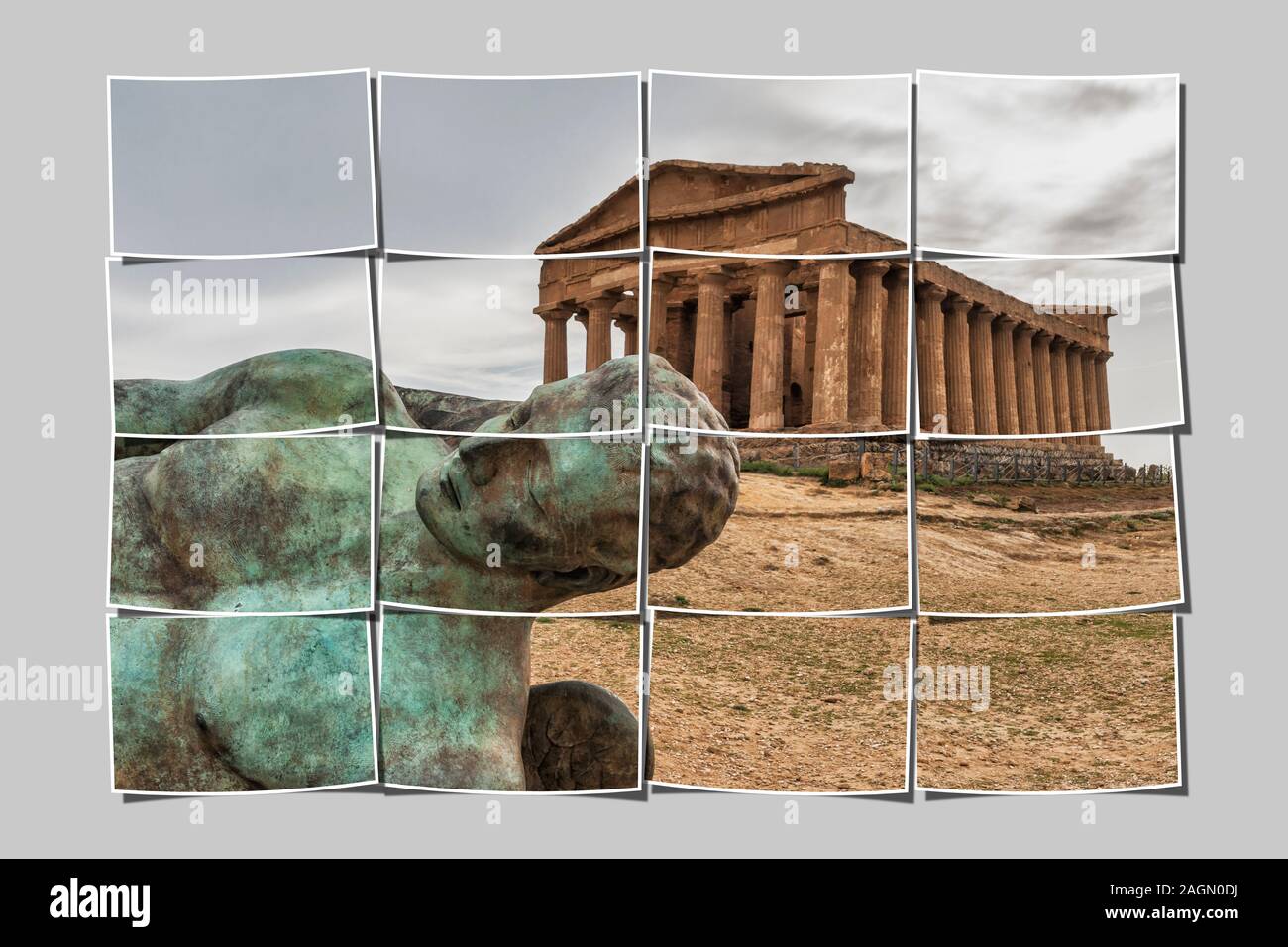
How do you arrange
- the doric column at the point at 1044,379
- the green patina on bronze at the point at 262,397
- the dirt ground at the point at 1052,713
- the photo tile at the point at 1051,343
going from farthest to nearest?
the doric column at the point at 1044,379
the green patina on bronze at the point at 262,397
the dirt ground at the point at 1052,713
the photo tile at the point at 1051,343

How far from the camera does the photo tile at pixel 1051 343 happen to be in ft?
22.7

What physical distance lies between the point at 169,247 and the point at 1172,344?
5.02 metres

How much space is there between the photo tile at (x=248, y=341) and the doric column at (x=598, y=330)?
109cm

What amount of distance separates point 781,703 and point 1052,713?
142 centimetres

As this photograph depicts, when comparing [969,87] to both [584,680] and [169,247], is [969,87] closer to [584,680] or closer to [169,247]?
[584,680]

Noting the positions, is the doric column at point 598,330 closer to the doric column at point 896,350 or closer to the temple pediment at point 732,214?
the temple pediment at point 732,214

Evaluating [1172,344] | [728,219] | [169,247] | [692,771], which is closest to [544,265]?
[728,219]

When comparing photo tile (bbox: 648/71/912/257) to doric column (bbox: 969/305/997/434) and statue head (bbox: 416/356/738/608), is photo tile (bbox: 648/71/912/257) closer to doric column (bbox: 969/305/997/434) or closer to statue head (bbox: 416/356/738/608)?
statue head (bbox: 416/356/738/608)

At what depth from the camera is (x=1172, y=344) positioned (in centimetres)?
688

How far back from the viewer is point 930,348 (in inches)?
321

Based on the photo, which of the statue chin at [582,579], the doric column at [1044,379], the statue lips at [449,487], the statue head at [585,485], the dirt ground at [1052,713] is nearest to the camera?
the statue head at [585,485]

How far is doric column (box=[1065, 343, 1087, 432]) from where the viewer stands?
24.3ft

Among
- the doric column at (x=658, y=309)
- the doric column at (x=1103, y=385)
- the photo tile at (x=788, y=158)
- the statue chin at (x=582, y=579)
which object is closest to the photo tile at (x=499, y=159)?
the photo tile at (x=788, y=158)

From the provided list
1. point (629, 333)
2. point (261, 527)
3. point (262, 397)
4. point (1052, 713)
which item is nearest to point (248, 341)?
point (262, 397)
